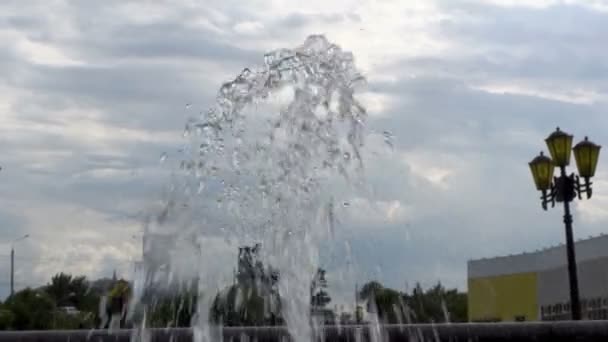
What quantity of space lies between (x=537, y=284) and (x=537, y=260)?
648mm

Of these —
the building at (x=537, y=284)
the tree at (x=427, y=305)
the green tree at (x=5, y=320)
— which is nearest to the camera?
the tree at (x=427, y=305)

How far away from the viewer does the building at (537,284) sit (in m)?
26.3

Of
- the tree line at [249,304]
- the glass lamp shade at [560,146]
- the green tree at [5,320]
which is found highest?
the glass lamp shade at [560,146]

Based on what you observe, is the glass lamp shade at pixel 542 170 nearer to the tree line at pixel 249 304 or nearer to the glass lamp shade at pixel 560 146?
the glass lamp shade at pixel 560 146

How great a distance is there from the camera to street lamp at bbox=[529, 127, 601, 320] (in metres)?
15.8

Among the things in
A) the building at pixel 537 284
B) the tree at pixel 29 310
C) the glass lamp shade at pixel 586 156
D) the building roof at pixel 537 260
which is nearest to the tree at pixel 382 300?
the glass lamp shade at pixel 586 156

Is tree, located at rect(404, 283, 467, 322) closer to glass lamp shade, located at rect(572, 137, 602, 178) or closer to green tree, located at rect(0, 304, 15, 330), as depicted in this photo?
glass lamp shade, located at rect(572, 137, 602, 178)

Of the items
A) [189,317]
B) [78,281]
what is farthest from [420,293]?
[78,281]

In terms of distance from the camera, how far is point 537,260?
1228 inches

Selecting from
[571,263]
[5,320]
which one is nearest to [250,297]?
[571,263]

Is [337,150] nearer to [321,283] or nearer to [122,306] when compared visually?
[321,283]

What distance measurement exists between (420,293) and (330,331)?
5015mm

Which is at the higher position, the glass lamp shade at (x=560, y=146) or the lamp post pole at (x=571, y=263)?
the glass lamp shade at (x=560, y=146)

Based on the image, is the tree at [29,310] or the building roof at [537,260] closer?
A: the building roof at [537,260]
